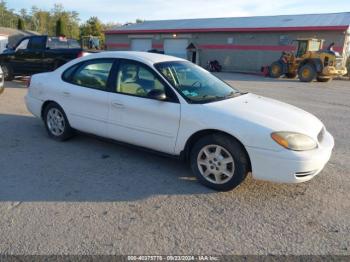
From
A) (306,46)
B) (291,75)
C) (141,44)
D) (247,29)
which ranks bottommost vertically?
(291,75)

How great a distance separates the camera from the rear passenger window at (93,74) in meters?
4.71

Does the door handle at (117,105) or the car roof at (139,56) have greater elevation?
the car roof at (139,56)

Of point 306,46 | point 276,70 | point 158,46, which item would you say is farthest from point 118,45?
point 306,46

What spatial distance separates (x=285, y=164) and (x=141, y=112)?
1881 mm

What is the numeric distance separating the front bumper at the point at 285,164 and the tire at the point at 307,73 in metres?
16.1

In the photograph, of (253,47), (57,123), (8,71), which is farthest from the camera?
(253,47)

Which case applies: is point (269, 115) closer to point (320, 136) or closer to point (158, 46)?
point (320, 136)

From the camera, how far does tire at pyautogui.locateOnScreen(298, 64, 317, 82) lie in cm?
1810

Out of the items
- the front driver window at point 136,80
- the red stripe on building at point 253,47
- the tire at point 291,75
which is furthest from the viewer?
the red stripe on building at point 253,47

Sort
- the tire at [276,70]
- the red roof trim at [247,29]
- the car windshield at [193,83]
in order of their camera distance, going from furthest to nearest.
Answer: the red roof trim at [247,29] → the tire at [276,70] → the car windshield at [193,83]

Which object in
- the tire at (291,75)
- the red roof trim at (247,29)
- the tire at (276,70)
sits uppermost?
the red roof trim at (247,29)

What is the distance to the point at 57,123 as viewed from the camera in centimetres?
538

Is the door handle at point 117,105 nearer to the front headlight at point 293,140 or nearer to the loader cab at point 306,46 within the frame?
the front headlight at point 293,140

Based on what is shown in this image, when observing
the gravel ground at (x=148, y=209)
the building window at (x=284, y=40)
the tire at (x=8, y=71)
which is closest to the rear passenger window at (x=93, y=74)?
the gravel ground at (x=148, y=209)
